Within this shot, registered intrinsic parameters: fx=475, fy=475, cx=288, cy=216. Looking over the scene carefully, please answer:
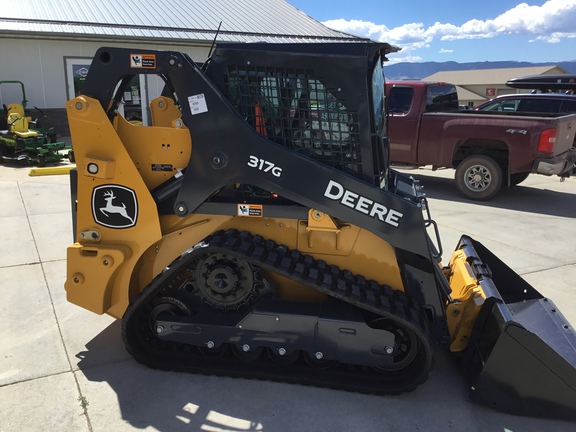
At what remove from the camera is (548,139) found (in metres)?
8.00

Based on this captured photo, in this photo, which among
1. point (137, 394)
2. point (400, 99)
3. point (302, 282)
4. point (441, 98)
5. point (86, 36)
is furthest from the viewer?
point (86, 36)

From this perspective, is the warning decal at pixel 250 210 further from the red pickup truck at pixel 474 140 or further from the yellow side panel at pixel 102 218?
the red pickup truck at pixel 474 140

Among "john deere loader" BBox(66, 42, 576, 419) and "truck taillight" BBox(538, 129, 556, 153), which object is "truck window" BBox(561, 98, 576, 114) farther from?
"john deere loader" BBox(66, 42, 576, 419)

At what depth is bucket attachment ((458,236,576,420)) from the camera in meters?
2.74

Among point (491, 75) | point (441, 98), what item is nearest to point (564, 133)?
point (441, 98)

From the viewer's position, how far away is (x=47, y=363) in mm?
3314

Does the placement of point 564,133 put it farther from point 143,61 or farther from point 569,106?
point 143,61

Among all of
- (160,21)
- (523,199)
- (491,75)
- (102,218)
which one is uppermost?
(491,75)

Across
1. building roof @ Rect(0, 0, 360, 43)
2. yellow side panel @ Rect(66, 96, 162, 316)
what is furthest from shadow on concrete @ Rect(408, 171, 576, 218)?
building roof @ Rect(0, 0, 360, 43)

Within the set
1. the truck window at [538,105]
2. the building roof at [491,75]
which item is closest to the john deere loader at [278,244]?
the truck window at [538,105]

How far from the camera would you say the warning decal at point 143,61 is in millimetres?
2965

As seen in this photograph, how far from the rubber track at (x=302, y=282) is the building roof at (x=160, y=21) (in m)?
14.2

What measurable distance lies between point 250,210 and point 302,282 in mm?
581

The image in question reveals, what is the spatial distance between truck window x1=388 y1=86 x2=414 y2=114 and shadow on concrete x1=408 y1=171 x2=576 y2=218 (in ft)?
5.58
